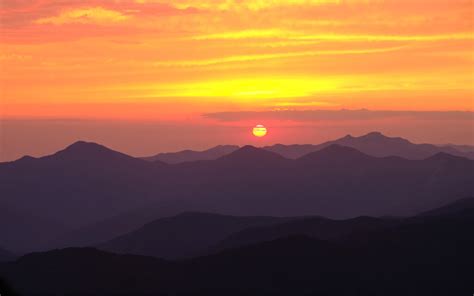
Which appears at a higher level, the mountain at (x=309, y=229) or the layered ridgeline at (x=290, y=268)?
the mountain at (x=309, y=229)

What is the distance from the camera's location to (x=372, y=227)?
6191 inches

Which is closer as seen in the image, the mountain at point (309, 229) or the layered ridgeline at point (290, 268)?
the layered ridgeline at point (290, 268)

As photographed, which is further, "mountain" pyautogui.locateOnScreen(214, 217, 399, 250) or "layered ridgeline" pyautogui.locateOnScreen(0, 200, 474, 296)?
"mountain" pyautogui.locateOnScreen(214, 217, 399, 250)

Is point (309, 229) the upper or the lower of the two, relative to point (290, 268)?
upper

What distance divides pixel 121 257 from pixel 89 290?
1179cm

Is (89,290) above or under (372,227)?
under

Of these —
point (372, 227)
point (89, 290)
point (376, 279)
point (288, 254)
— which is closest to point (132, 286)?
point (89, 290)

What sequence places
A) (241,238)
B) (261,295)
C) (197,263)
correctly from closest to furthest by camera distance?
(261,295)
(197,263)
(241,238)

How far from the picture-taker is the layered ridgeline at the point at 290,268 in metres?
130

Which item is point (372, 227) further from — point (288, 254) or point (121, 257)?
point (121, 257)

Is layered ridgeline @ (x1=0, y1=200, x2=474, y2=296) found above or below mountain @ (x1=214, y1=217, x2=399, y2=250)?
below

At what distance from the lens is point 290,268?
137m

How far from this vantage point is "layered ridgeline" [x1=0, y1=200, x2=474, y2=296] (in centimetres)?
13050

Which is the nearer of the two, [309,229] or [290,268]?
[290,268]
